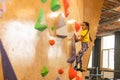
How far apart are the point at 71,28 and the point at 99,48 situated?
36.0ft

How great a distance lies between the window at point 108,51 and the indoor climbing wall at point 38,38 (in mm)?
10131

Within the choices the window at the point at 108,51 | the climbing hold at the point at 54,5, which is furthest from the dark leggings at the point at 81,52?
the window at the point at 108,51

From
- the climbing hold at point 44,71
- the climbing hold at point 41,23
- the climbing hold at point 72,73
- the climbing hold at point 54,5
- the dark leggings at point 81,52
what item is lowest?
the climbing hold at point 72,73

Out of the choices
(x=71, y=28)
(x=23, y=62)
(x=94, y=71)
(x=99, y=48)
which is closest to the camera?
(x=23, y=62)

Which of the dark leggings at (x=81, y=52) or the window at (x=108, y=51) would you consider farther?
the window at (x=108, y=51)

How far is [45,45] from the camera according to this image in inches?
147

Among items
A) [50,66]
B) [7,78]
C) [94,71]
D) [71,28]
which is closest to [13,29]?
[7,78]

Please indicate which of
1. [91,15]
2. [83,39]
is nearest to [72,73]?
[83,39]

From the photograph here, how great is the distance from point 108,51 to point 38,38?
11.4 m

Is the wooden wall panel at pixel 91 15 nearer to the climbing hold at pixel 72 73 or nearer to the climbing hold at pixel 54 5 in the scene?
the climbing hold at pixel 72 73

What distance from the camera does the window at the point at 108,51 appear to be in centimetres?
1412

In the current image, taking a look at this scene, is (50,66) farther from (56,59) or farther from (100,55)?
(100,55)

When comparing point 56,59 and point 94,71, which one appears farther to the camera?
point 94,71

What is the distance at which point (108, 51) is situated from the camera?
14.4 metres
